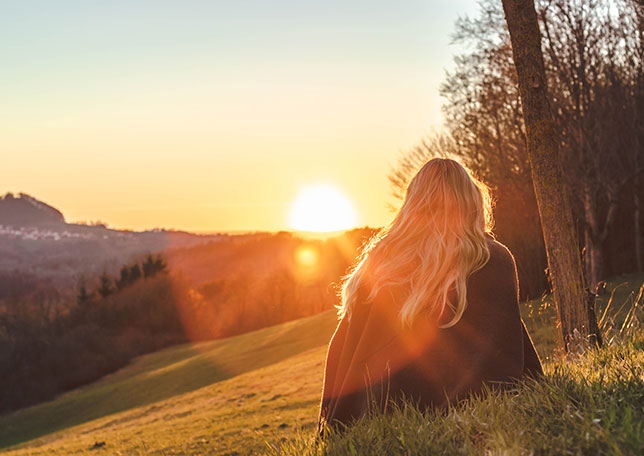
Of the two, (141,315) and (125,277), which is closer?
(141,315)

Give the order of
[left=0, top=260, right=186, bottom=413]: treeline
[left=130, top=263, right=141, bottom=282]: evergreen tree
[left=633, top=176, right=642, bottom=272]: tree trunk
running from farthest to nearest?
[left=130, top=263, right=141, bottom=282]: evergreen tree
[left=0, top=260, right=186, bottom=413]: treeline
[left=633, top=176, right=642, bottom=272]: tree trunk

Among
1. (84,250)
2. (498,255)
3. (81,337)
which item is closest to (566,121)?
(498,255)

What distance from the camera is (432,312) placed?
11.2 ft

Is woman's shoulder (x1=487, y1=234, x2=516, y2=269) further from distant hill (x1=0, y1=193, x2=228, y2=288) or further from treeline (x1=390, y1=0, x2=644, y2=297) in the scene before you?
distant hill (x1=0, y1=193, x2=228, y2=288)

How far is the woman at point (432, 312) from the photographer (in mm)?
3445

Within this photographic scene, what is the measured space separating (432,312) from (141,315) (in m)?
67.9

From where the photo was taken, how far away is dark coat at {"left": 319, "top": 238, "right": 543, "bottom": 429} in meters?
3.46

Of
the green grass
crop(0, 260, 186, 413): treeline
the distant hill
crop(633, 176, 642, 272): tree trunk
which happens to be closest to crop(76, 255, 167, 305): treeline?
crop(0, 260, 186, 413): treeline

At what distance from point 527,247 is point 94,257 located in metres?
169

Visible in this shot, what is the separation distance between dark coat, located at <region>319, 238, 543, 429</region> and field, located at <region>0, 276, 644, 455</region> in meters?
0.36

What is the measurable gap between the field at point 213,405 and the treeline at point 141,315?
5.50 metres

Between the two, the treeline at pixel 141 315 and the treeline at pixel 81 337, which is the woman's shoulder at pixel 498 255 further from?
the treeline at pixel 81 337

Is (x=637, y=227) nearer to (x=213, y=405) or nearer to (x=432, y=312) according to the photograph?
(x=213, y=405)

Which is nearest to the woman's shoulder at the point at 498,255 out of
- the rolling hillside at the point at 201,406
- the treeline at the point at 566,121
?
the rolling hillside at the point at 201,406
